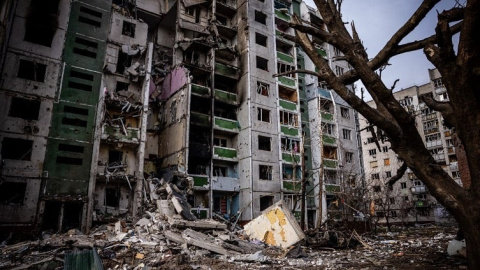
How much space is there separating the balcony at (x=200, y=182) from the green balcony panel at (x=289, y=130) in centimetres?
1005

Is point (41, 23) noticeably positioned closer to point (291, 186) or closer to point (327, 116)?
point (291, 186)

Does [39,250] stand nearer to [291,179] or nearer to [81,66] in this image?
[81,66]

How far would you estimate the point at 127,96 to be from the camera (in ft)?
81.6

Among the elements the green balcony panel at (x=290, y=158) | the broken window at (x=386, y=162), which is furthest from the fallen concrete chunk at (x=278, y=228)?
the broken window at (x=386, y=162)

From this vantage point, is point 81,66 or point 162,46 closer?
point 81,66

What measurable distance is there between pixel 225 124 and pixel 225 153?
2.92m

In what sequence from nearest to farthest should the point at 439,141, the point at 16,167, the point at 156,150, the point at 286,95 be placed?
the point at 16,167, the point at 156,150, the point at 286,95, the point at 439,141

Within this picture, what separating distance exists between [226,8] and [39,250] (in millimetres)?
29015

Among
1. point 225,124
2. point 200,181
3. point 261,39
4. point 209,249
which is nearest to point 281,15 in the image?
point 261,39

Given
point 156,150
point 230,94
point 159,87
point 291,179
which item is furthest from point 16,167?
point 291,179

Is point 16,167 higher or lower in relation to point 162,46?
lower

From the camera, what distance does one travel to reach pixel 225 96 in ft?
96.4

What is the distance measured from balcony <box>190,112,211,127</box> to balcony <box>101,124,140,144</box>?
4849mm

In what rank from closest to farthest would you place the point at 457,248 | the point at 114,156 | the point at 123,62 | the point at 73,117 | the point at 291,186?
the point at 457,248, the point at 73,117, the point at 114,156, the point at 123,62, the point at 291,186
